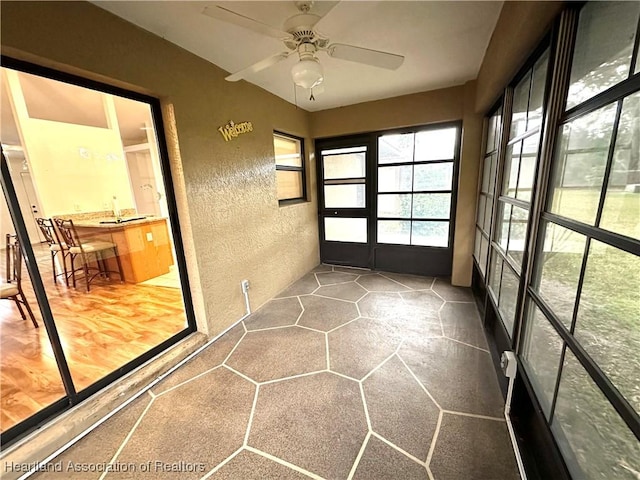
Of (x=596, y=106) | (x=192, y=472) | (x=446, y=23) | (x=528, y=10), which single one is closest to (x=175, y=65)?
(x=446, y=23)

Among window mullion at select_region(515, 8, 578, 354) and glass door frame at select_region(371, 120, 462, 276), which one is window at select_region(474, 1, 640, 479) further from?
glass door frame at select_region(371, 120, 462, 276)

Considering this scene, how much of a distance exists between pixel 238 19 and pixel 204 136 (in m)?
1.09

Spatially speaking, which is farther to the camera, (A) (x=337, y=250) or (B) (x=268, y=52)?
(A) (x=337, y=250)

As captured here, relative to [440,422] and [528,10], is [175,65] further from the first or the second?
[440,422]

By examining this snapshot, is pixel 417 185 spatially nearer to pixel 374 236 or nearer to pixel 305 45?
pixel 374 236

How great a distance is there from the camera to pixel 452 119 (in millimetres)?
2977

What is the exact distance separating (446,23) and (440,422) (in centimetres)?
257

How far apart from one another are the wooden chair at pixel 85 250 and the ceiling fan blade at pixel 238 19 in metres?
3.49

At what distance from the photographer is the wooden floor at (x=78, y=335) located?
1.68 meters

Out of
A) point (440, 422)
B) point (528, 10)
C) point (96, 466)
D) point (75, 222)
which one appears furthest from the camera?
point (75, 222)


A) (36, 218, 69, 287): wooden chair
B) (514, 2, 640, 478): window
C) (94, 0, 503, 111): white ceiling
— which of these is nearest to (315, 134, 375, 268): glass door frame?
(94, 0, 503, 111): white ceiling

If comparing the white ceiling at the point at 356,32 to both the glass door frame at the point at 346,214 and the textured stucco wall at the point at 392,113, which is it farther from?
the glass door frame at the point at 346,214

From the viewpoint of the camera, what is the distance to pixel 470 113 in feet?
9.18

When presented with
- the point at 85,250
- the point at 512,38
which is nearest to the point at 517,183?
the point at 512,38
